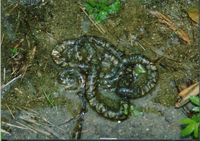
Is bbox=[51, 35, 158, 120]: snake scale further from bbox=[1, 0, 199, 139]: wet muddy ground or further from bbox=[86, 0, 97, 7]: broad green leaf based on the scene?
bbox=[86, 0, 97, 7]: broad green leaf

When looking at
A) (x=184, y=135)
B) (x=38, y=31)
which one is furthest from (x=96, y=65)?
(x=184, y=135)

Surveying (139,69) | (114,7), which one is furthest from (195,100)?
(114,7)

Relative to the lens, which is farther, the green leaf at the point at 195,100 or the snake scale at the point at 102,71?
the snake scale at the point at 102,71

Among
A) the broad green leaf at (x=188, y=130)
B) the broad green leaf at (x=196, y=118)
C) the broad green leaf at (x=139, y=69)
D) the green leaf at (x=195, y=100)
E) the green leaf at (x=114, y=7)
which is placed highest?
the green leaf at (x=114, y=7)

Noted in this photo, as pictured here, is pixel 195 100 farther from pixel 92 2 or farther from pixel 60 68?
pixel 92 2

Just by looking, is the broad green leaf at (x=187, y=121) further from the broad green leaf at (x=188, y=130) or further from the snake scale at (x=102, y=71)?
the snake scale at (x=102, y=71)

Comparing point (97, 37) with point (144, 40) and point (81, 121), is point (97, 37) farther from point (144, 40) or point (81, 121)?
point (81, 121)

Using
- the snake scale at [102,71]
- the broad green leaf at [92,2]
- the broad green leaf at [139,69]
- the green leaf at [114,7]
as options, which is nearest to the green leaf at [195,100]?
the snake scale at [102,71]

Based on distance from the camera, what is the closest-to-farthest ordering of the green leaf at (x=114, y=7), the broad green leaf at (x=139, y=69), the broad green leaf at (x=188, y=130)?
the broad green leaf at (x=188, y=130) → the broad green leaf at (x=139, y=69) → the green leaf at (x=114, y=7)
